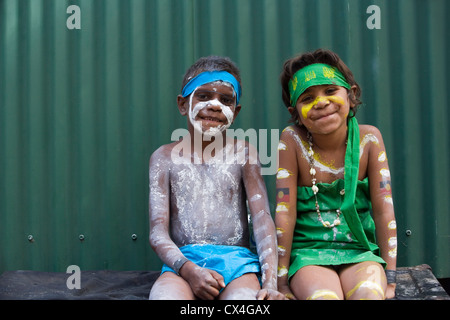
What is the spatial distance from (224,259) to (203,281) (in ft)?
0.75

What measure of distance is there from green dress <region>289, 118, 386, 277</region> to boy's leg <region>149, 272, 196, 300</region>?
21.7 inches

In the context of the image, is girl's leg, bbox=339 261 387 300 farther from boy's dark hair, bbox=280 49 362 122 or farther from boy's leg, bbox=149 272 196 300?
boy's dark hair, bbox=280 49 362 122

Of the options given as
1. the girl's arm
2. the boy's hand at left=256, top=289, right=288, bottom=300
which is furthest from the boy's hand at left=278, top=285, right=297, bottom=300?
the boy's hand at left=256, top=289, right=288, bottom=300

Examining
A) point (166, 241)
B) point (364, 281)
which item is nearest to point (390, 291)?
point (364, 281)

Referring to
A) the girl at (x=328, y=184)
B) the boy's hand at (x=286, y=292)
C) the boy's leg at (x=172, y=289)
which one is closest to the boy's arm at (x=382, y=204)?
the girl at (x=328, y=184)

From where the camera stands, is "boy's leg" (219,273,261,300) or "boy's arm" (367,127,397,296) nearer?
"boy's leg" (219,273,261,300)

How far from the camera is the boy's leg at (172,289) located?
2355mm

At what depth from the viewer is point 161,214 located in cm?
277

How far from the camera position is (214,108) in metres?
2.83

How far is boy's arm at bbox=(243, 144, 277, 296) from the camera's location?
2.56 meters

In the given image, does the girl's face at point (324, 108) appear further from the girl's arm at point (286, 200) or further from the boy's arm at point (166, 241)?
the boy's arm at point (166, 241)

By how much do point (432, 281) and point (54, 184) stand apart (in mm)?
2567

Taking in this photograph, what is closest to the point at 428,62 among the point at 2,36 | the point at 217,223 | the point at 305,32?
the point at 305,32

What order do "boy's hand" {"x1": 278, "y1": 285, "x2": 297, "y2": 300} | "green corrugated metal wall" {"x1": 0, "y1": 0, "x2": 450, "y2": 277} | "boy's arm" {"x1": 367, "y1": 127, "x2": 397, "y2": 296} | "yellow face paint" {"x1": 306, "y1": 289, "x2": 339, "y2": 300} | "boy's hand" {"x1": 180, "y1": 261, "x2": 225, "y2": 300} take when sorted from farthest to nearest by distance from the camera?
"green corrugated metal wall" {"x1": 0, "y1": 0, "x2": 450, "y2": 277} → "boy's arm" {"x1": 367, "y1": 127, "x2": 397, "y2": 296} → "boy's hand" {"x1": 278, "y1": 285, "x2": 297, "y2": 300} → "boy's hand" {"x1": 180, "y1": 261, "x2": 225, "y2": 300} → "yellow face paint" {"x1": 306, "y1": 289, "x2": 339, "y2": 300}
